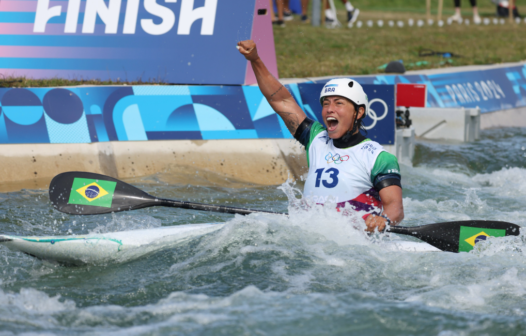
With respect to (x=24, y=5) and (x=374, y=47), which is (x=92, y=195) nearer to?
(x=24, y=5)

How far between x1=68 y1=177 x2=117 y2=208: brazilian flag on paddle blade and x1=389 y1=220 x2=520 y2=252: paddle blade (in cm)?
256

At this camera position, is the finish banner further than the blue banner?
Yes

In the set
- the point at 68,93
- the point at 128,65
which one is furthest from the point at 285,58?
the point at 68,93

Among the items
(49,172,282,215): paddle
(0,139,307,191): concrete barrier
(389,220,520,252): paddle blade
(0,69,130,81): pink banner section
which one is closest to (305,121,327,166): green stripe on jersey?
(389,220,520,252): paddle blade

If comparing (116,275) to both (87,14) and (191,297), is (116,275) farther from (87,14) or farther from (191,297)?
(87,14)

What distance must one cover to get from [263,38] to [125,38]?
191 centimetres

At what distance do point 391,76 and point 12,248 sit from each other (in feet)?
27.7

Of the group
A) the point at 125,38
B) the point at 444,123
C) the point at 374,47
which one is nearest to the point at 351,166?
the point at 125,38

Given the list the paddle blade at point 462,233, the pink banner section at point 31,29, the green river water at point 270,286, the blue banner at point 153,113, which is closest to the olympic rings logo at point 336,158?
the green river water at point 270,286

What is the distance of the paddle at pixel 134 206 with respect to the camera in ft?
16.3

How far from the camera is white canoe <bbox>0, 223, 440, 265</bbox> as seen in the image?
4.70 meters

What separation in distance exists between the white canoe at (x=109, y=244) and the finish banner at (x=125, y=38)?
12.5ft

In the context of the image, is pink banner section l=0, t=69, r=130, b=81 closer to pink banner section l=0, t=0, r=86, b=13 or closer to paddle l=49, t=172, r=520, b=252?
pink banner section l=0, t=0, r=86, b=13

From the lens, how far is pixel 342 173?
4703 millimetres
